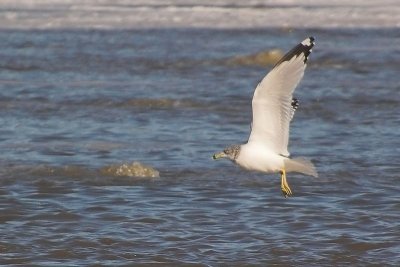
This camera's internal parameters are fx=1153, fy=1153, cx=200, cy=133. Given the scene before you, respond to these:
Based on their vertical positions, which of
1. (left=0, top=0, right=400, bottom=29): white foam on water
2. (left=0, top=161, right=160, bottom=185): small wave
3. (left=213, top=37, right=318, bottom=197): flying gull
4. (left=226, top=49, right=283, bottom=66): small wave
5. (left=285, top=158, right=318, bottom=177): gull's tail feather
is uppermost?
(left=0, top=0, right=400, bottom=29): white foam on water

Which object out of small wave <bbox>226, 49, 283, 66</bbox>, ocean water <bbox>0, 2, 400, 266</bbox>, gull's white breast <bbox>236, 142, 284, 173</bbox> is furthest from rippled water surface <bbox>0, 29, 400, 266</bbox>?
gull's white breast <bbox>236, 142, 284, 173</bbox>

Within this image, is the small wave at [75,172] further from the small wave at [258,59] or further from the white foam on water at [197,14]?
the white foam on water at [197,14]

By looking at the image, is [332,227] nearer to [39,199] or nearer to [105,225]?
[105,225]

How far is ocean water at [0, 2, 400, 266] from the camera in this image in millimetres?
7535

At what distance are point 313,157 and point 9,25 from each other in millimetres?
16006

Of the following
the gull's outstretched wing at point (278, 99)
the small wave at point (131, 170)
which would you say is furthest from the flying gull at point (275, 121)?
the small wave at point (131, 170)

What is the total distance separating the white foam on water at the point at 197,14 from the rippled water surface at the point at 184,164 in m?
6.81

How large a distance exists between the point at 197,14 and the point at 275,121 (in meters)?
20.7

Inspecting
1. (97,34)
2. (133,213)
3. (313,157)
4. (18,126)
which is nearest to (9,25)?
(97,34)

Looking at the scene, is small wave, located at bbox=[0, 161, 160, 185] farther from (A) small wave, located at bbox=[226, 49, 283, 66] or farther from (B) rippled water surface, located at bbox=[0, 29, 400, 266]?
(A) small wave, located at bbox=[226, 49, 283, 66]

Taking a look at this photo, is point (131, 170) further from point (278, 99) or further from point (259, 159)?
point (278, 99)

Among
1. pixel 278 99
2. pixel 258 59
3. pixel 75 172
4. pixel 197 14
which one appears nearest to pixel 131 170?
pixel 75 172

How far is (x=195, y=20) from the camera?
26.5 meters

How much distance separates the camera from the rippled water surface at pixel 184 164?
7547 mm
